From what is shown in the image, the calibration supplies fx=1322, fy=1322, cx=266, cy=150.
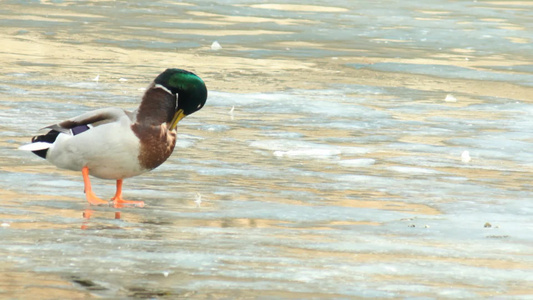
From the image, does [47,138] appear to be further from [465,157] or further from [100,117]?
[465,157]

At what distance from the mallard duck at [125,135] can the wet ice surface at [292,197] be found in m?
0.24

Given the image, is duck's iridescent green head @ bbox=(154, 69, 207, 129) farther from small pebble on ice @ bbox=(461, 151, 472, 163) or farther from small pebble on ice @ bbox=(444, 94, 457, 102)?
small pebble on ice @ bbox=(444, 94, 457, 102)

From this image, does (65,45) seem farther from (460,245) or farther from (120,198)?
(460,245)

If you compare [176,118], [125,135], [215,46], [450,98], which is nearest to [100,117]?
[125,135]

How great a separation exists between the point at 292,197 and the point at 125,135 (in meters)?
1.36

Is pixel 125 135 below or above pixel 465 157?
above

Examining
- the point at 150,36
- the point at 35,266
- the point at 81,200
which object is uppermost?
the point at 35,266

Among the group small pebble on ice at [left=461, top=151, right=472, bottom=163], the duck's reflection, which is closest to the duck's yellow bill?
the duck's reflection

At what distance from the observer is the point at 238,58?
17.0 metres

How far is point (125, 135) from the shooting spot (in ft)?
23.0

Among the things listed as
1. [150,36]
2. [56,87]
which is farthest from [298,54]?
[56,87]

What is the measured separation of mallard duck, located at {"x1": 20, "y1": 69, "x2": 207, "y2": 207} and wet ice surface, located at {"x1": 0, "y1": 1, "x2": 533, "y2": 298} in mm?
236

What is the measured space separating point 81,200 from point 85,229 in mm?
862

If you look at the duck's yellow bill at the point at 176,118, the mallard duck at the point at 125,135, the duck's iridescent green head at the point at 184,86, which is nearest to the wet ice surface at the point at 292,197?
the mallard duck at the point at 125,135
